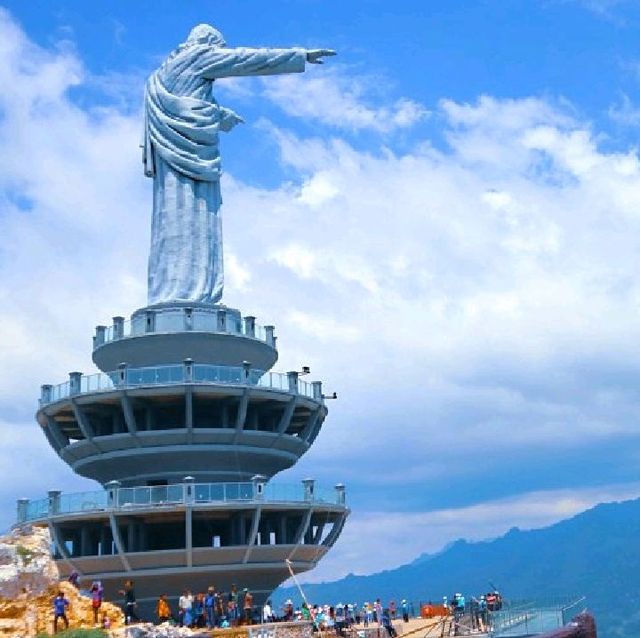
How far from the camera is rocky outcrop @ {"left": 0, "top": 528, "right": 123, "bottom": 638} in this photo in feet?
110

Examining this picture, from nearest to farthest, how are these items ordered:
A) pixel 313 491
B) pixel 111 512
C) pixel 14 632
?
pixel 14 632
pixel 111 512
pixel 313 491

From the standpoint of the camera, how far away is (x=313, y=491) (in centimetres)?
5362

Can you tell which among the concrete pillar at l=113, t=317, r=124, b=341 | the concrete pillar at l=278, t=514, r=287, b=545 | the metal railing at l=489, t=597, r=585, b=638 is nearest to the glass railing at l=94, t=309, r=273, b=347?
the concrete pillar at l=113, t=317, r=124, b=341

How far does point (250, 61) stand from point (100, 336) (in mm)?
18287

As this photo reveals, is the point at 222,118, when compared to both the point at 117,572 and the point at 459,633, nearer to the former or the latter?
the point at 117,572

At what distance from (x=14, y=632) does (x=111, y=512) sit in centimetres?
1683

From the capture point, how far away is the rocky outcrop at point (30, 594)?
33594 mm

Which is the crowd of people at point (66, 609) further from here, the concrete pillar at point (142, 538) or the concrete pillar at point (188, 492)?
the concrete pillar at point (142, 538)

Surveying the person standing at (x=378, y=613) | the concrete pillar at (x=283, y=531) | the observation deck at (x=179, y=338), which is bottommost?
the person standing at (x=378, y=613)

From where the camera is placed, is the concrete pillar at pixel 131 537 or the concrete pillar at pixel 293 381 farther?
the concrete pillar at pixel 293 381

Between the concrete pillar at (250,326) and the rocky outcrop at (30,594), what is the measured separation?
2364 centimetres

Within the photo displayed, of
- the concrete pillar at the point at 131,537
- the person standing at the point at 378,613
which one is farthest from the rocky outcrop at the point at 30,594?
the concrete pillar at the point at 131,537

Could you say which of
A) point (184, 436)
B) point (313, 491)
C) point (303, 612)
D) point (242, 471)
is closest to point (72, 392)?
A: point (184, 436)

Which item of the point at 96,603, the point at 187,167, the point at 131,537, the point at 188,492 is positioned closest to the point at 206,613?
the point at 188,492
